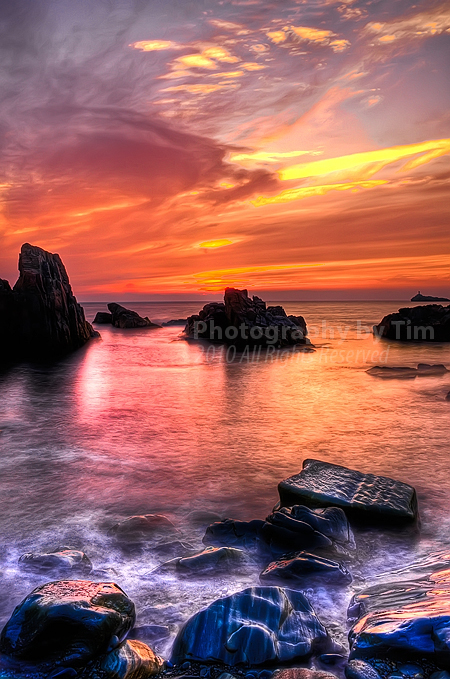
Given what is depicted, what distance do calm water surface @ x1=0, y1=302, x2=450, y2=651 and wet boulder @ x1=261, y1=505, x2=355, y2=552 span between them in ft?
0.79

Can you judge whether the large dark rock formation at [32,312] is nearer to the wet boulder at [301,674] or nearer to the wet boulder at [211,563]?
the wet boulder at [211,563]

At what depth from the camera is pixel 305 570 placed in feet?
13.6

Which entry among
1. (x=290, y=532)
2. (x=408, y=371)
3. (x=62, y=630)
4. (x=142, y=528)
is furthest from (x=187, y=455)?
(x=408, y=371)

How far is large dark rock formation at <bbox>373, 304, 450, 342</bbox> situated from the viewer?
3191 centimetres

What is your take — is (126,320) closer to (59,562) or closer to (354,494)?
(354,494)

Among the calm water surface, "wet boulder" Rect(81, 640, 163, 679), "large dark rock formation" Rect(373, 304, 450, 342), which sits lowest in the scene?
the calm water surface

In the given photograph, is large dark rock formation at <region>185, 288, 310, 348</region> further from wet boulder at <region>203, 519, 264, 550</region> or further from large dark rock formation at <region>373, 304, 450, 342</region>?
wet boulder at <region>203, 519, 264, 550</region>

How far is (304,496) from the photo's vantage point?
5.68m

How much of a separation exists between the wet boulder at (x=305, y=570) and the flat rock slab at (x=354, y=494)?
1286mm

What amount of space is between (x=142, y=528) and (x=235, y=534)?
46.8 inches

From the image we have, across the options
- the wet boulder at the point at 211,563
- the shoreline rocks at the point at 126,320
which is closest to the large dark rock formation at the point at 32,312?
the wet boulder at the point at 211,563

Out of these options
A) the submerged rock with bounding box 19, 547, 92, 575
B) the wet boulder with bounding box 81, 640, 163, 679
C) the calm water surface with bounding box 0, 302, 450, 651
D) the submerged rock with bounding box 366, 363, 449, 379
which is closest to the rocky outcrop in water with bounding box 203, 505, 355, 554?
the calm water surface with bounding box 0, 302, 450, 651

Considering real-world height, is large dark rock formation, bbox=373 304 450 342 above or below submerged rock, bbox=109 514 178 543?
above

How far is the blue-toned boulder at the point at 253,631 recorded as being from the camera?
3.01 m
